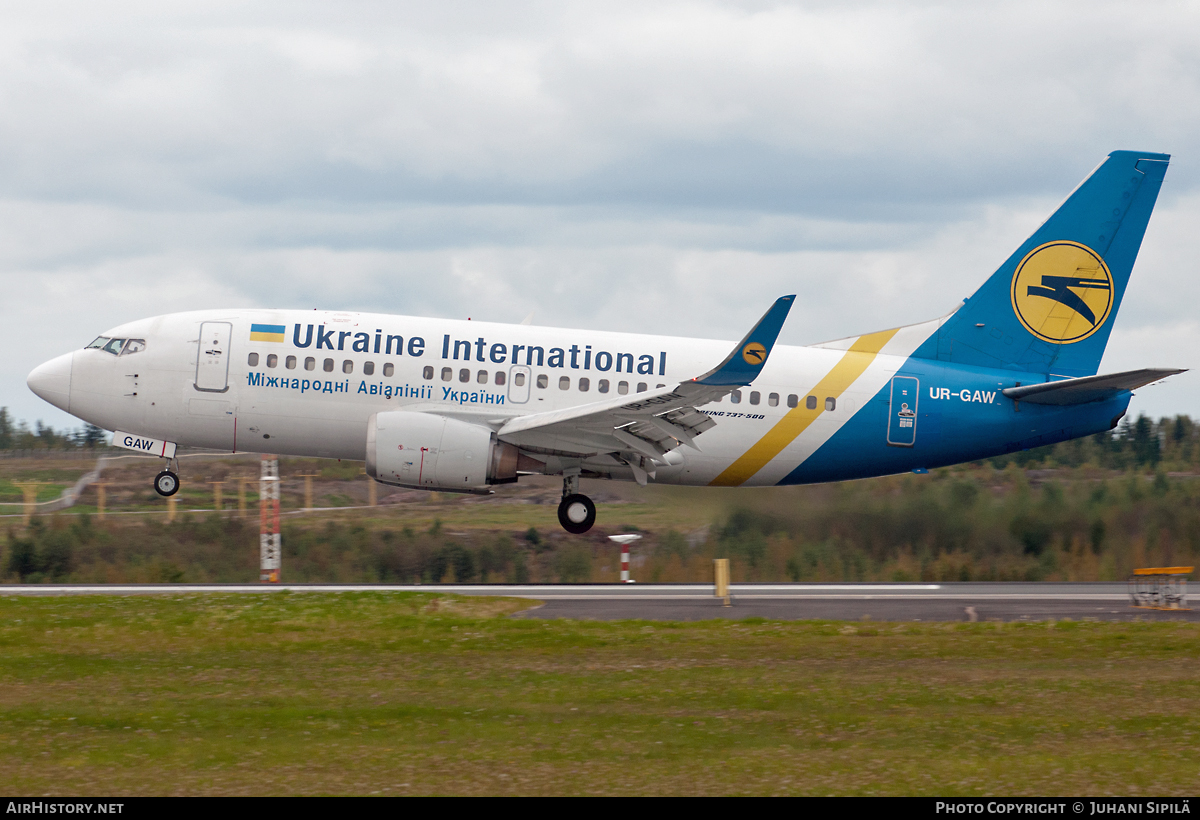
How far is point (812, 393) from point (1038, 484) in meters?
10.3

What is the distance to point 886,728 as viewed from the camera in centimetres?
1194

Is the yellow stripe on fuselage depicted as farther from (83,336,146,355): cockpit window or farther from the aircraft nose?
the aircraft nose

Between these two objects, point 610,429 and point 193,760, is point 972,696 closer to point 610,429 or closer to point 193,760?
point 193,760

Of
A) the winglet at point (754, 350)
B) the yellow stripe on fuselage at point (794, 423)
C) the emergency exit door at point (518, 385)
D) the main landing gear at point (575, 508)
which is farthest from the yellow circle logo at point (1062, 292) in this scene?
the emergency exit door at point (518, 385)

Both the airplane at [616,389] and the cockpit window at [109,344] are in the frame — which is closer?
the airplane at [616,389]

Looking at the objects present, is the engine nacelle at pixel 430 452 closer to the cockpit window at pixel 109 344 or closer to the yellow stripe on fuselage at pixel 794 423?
the yellow stripe on fuselage at pixel 794 423

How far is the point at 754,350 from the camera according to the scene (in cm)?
2161

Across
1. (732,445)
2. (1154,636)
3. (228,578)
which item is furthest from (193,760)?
(228,578)

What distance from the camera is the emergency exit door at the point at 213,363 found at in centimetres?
2500

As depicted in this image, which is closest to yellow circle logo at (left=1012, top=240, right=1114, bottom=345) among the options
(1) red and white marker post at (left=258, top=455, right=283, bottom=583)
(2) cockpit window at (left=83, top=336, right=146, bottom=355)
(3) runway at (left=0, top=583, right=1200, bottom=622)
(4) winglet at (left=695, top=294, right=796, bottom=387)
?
(3) runway at (left=0, top=583, right=1200, bottom=622)

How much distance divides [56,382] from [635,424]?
39.6ft

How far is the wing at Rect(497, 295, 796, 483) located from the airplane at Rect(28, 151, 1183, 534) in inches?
2.0

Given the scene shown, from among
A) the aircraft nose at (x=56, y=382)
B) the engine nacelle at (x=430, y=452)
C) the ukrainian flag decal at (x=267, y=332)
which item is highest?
the ukrainian flag decal at (x=267, y=332)

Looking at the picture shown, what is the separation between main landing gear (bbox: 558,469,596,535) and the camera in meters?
26.0
